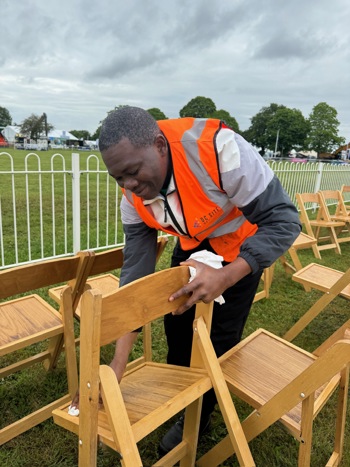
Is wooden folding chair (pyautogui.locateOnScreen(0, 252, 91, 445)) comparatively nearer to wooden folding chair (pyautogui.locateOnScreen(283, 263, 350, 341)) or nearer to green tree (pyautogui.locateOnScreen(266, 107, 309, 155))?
wooden folding chair (pyautogui.locateOnScreen(283, 263, 350, 341))

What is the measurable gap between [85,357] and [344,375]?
53.0 inches

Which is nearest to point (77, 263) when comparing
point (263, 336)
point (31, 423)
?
point (31, 423)

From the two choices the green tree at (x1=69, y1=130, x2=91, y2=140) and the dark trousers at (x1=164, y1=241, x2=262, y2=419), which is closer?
the dark trousers at (x1=164, y1=241, x2=262, y2=419)

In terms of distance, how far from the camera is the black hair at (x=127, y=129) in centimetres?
114

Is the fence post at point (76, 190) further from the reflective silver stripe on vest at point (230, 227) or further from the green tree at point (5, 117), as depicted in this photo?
the green tree at point (5, 117)

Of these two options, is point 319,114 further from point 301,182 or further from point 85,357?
point 85,357

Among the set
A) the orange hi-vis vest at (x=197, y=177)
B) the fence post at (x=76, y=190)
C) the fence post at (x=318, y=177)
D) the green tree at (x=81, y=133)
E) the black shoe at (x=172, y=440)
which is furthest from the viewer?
the green tree at (x=81, y=133)

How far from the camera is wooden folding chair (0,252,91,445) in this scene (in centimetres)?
157

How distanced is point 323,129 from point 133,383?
6439cm

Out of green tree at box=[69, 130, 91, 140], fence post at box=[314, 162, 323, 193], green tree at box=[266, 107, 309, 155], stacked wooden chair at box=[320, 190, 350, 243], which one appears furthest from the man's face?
green tree at box=[69, 130, 91, 140]

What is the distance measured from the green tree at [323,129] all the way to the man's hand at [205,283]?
63.5 metres

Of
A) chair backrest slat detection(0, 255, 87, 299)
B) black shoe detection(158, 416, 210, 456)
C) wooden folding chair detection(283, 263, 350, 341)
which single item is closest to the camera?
chair backrest slat detection(0, 255, 87, 299)

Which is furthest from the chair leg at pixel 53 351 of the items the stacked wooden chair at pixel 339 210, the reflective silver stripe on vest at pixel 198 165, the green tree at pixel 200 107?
the green tree at pixel 200 107

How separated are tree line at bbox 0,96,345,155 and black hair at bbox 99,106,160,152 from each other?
55201mm
